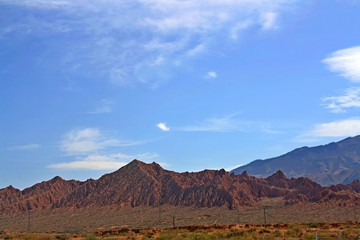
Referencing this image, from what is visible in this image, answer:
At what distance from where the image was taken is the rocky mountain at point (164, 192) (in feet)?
485

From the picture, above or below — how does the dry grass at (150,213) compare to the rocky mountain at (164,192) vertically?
below

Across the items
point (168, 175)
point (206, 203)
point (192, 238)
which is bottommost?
point (192, 238)

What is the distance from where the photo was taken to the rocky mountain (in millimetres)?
147750

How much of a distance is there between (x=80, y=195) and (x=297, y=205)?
68.1 metres

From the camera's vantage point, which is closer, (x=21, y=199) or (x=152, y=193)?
(x=152, y=193)

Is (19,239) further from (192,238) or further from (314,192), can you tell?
(314,192)

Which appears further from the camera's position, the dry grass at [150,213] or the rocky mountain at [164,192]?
the rocky mountain at [164,192]

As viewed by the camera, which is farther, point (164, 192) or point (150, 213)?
point (164, 192)

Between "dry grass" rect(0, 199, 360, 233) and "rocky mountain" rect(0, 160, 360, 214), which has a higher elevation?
"rocky mountain" rect(0, 160, 360, 214)

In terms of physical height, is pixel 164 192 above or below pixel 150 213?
above

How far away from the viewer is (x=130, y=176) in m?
174

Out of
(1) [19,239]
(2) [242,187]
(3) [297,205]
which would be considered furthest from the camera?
(2) [242,187]

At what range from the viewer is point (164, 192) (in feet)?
529

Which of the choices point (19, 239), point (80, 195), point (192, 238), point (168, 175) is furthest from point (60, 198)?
point (192, 238)
